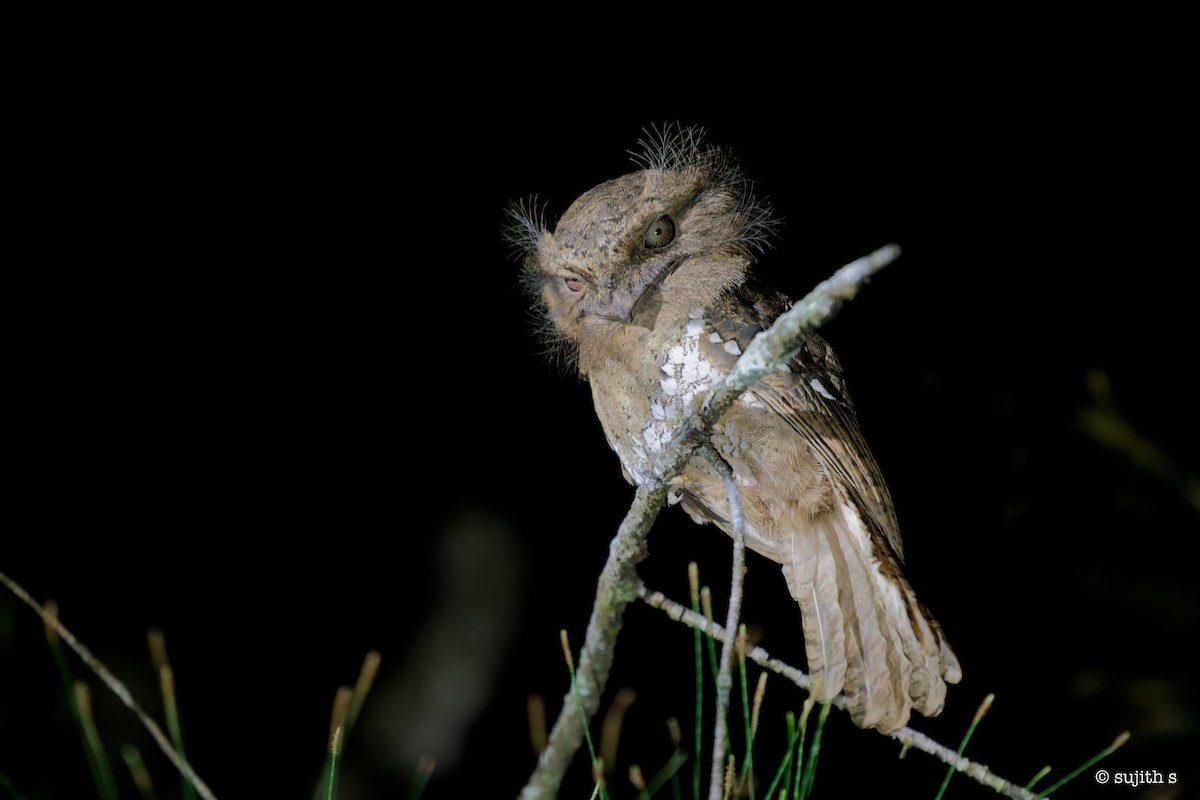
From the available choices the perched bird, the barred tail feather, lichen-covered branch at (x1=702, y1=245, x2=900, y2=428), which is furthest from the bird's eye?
the barred tail feather

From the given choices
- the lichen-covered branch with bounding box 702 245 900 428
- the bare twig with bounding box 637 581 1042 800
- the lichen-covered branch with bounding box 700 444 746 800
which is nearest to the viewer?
the lichen-covered branch with bounding box 702 245 900 428

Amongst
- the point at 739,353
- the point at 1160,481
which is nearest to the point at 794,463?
the point at 739,353

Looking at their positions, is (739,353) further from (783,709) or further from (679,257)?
(783,709)

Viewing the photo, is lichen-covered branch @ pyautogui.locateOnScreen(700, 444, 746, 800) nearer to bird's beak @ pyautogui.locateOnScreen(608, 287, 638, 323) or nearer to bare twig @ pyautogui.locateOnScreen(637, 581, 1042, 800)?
bare twig @ pyautogui.locateOnScreen(637, 581, 1042, 800)

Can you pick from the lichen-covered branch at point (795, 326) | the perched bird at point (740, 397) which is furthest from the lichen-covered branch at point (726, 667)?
the perched bird at point (740, 397)

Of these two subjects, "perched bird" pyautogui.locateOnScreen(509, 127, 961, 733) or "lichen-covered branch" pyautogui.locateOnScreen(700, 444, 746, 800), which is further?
"perched bird" pyautogui.locateOnScreen(509, 127, 961, 733)

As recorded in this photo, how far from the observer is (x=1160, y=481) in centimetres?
230

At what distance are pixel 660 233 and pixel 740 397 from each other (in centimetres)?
34

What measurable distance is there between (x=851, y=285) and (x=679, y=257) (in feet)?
2.53

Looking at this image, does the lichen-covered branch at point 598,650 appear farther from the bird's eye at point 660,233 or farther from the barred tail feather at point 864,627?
the bird's eye at point 660,233

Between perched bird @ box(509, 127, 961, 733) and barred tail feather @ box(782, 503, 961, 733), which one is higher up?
perched bird @ box(509, 127, 961, 733)

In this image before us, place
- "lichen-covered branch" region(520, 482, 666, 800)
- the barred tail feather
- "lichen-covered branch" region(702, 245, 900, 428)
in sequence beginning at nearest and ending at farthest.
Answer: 1. "lichen-covered branch" region(702, 245, 900, 428)
2. "lichen-covered branch" region(520, 482, 666, 800)
3. the barred tail feather

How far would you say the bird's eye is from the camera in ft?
5.79

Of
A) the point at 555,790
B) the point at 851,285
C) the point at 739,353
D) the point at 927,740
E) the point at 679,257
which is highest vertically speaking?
the point at 679,257
